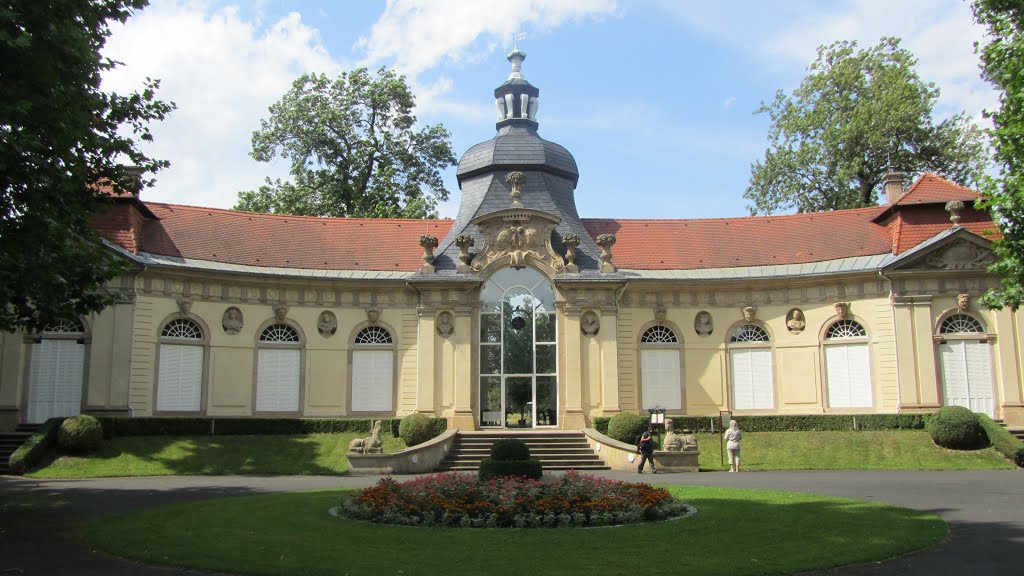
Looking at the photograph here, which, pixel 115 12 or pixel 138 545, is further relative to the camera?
pixel 115 12

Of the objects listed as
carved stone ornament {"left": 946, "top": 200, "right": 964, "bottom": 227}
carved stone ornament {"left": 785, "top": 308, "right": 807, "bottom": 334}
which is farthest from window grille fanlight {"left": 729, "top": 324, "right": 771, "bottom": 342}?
carved stone ornament {"left": 946, "top": 200, "right": 964, "bottom": 227}

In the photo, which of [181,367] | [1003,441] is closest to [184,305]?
[181,367]

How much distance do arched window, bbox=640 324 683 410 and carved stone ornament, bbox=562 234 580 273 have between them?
3916 millimetres

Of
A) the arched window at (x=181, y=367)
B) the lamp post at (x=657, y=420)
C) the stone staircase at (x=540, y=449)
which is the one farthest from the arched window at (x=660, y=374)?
the arched window at (x=181, y=367)

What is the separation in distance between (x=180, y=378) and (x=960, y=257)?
27.0 m

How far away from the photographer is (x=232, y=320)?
3127cm

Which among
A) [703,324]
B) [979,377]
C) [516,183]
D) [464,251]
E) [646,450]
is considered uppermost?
[516,183]

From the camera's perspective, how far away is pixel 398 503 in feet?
49.0

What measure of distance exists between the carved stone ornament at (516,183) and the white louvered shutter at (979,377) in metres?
16.2

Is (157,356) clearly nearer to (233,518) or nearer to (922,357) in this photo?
(233,518)

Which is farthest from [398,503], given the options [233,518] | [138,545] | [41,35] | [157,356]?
[157,356]

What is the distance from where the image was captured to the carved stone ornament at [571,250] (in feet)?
103

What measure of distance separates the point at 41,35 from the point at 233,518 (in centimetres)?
874

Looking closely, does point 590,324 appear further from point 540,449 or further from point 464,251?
point 540,449
